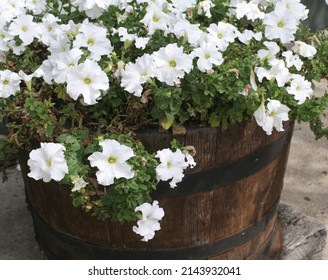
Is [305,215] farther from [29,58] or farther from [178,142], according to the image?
[29,58]

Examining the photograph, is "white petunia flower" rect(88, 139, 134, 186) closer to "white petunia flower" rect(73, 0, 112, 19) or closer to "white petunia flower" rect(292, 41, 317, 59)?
"white petunia flower" rect(73, 0, 112, 19)

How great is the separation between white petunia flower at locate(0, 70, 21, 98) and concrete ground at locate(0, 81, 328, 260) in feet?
3.18

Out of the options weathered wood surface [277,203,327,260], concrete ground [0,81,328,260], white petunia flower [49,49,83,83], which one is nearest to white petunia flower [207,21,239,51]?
white petunia flower [49,49,83,83]

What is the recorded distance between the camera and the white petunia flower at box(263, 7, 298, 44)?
2172mm

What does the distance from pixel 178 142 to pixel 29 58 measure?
758mm

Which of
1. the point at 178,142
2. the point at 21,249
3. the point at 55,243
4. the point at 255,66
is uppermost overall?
the point at 255,66

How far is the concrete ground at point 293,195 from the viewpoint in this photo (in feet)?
9.27

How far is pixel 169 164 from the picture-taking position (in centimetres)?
181

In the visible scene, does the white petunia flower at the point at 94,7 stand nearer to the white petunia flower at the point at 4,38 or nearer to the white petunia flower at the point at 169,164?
the white petunia flower at the point at 4,38

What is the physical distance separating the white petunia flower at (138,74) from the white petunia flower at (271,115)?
14.4 inches

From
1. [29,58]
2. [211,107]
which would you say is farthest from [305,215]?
[29,58]

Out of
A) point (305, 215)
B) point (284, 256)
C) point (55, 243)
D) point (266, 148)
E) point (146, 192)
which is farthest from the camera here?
point (305, 215)

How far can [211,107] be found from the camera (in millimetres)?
2049

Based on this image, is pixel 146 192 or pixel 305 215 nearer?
pixel 146 192
